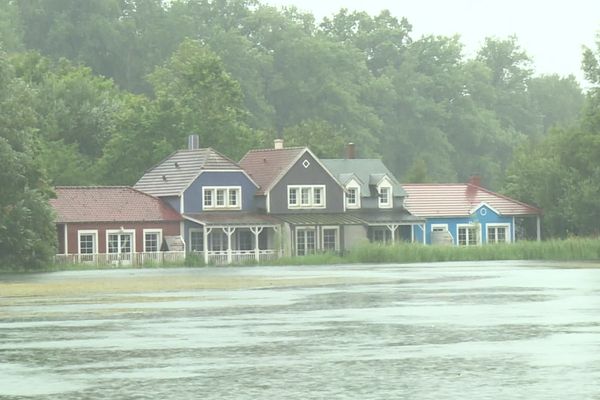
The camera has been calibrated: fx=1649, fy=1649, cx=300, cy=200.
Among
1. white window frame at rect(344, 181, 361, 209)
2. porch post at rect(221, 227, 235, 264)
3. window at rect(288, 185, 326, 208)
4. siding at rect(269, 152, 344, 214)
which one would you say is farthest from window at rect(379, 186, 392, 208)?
porch post at rect(221, 227, 235, 264)

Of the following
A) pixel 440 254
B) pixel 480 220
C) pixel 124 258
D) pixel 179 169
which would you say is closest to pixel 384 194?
pixel 480 220

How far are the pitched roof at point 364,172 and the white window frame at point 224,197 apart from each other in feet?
25.7

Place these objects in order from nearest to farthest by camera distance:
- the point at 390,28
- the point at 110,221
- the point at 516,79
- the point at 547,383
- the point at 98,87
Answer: the point at 547,383
the point at 110,221
the point at 98,87
the point at 390,28
the point at 516,79

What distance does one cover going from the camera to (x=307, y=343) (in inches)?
979

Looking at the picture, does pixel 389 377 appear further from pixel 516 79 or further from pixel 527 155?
pixel 516 79

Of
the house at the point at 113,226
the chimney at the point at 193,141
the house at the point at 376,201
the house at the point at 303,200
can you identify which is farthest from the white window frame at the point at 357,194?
the house at the point at 113,226

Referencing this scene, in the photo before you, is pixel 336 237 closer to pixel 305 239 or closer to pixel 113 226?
pixel 305 239

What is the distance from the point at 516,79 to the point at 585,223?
86.4 meters

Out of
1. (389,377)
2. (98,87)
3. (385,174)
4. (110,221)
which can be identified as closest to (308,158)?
(385,174)

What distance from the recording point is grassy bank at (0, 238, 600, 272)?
77.6 meters

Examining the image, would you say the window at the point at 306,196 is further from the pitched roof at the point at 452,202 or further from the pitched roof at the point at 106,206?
the pitched roof at the point at 106,206

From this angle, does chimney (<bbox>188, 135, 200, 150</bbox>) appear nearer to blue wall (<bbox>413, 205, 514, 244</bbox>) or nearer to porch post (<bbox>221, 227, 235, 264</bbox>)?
porch post (<bbox>221, 227, 235, 264</bbox>)

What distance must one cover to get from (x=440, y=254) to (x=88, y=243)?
57.9ft

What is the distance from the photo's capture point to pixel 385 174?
96625mm
